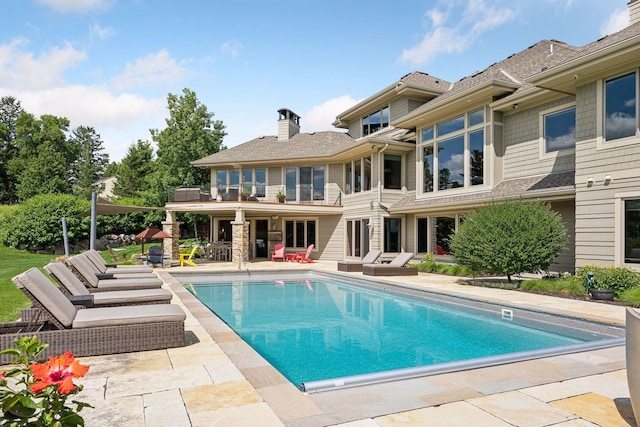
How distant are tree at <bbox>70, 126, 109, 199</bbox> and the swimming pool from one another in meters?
41.4

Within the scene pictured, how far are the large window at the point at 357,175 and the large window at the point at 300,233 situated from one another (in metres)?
2.89

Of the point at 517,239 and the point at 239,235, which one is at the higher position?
the point at 517,239

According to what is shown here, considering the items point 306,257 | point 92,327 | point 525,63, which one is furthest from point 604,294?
point 306,257

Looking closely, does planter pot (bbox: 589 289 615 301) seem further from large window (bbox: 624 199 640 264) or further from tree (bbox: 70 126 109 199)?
tree (bbox: 70 126 109 199)

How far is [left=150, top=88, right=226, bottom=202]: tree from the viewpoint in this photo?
2953 centimetres

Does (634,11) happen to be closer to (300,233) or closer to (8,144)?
(300,233)

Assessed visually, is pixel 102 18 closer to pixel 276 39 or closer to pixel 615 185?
pixel 276 39

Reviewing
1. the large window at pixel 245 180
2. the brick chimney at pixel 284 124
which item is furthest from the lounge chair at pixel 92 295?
the brick chimney at pixel 284 124

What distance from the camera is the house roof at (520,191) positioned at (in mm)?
11430

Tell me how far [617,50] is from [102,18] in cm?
1402

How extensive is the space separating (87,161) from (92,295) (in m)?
55.7

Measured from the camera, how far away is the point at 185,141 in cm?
2955

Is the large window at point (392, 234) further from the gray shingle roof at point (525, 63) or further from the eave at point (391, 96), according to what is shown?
the eave at point (391, 96)

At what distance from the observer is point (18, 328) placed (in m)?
4.60
